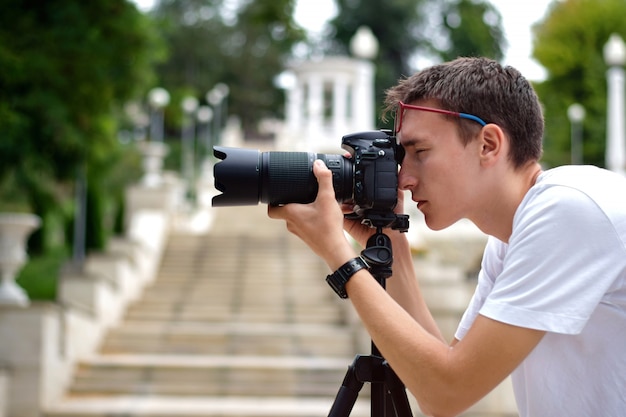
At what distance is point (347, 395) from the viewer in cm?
182

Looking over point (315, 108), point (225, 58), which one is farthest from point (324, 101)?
point (225, 58)

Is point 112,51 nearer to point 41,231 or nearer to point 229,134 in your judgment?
point 41,231

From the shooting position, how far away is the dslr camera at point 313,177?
5.70 ft

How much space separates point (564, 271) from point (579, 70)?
30.7 metres

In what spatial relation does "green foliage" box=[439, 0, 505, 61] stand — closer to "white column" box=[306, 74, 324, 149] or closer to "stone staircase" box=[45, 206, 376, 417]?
"white column" box=[306, 74, 324, 149]

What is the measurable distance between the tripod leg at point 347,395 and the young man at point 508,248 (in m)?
0.27

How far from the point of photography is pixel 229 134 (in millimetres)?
33625

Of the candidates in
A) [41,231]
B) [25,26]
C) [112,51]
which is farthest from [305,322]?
[41,231]

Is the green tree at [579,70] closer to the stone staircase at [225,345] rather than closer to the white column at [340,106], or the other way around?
the white column at [340,106]

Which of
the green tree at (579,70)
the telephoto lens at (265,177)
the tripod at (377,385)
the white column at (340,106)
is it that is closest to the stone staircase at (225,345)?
the tripod at (377,385)

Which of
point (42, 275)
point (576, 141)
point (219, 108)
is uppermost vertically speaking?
point (219, 108)

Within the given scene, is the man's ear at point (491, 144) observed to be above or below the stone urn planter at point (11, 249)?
above

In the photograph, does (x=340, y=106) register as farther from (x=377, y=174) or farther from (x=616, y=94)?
(x=377, y=174)

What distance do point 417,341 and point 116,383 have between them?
6885 mm
